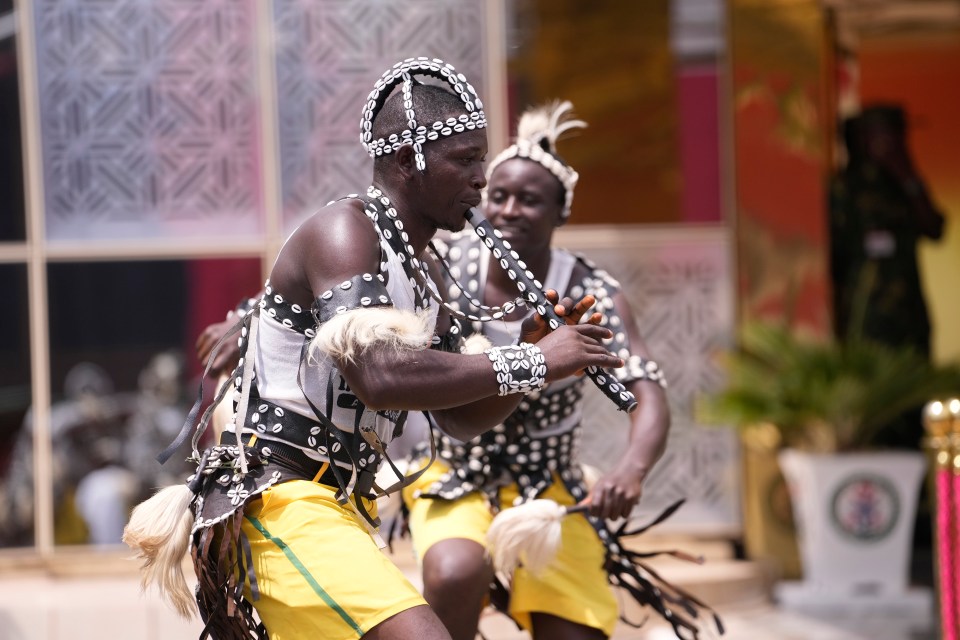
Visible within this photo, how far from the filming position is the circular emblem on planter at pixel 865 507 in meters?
6.82

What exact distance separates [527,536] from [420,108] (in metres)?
1.28

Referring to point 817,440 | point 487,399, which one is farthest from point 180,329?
point 487,399

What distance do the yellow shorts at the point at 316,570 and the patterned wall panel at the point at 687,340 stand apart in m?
4.29

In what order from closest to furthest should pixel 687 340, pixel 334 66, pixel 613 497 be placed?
pixel 613 497 < pixel 334 66 < pixel 687 340

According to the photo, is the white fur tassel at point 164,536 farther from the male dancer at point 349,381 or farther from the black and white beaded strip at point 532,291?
the black and white beaded strip at point 532,291

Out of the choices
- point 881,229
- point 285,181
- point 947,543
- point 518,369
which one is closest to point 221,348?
point 518,369

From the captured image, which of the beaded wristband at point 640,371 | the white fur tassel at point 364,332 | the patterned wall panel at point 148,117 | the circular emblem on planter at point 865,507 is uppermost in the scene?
the patterned wall panel at point 148,117

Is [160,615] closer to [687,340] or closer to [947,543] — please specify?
[687,340]

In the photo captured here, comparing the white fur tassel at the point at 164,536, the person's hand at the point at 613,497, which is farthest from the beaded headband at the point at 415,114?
Result: the person's hand at the point at 613,497

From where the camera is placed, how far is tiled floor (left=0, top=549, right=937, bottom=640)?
6.19 metres

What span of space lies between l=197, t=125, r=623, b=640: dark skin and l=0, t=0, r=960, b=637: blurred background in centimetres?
397

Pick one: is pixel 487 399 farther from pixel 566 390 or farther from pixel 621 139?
pixel 621 139

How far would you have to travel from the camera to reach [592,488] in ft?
12.7

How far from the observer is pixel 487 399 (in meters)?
3.19
